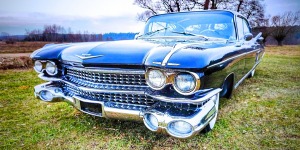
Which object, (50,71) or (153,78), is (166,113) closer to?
(153,78)

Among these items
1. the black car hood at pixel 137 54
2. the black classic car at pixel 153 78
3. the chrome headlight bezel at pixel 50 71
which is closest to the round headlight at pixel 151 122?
the black classic car at pixel 153 78

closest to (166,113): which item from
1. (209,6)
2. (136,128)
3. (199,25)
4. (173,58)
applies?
(173,58)

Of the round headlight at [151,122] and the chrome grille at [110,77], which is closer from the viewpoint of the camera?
the round headlight at [151,122]

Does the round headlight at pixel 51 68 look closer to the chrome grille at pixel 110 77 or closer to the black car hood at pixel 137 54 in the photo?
the black car hood at pixel 137 54

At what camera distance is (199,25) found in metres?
3.30

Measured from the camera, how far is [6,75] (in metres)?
6.53

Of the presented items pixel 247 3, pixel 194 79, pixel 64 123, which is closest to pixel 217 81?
pixel 194 79

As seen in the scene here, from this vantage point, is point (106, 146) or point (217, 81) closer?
point (217, 81)

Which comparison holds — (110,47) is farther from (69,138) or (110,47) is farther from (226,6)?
(226,6)

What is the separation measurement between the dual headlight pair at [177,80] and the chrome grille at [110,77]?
0.21 metres

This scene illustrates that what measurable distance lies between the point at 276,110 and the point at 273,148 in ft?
4.54

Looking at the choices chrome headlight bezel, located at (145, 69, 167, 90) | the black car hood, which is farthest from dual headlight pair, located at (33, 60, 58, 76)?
chrome headlight bezel, located at (145, 69, 167, 90)

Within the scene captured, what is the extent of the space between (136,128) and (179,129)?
1037 mm

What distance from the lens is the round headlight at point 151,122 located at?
2.04 m
